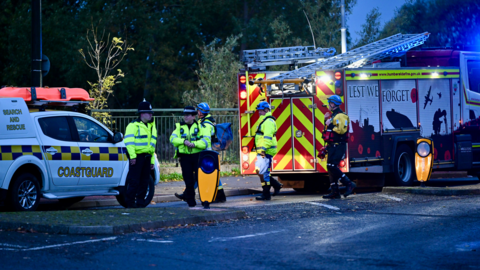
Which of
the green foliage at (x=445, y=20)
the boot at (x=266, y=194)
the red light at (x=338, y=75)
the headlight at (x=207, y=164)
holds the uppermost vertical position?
the green foliage at (x=445, y=20)

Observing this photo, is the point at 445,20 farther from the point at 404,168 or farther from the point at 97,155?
the point at 97,155

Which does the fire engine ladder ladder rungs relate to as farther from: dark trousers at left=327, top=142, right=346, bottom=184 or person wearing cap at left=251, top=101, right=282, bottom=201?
dark trousers at left=327, top=142, right=346, bottom=184

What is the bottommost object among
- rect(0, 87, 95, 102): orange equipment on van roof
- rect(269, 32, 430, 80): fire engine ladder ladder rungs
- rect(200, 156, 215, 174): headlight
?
rect(200, 156, 215, 174): headlight

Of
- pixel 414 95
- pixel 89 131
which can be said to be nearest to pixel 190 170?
pixel 89 131

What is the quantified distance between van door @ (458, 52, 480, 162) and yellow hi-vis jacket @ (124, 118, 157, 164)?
327 inches

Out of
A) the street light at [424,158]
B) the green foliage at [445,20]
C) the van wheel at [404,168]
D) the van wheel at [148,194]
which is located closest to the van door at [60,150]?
the van wheel at [148,194]

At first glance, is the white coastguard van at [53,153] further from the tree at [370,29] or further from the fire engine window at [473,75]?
the tree at [370,29]

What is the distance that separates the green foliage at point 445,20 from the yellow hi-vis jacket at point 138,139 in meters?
39.2

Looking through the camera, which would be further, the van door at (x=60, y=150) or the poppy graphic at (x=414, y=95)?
the poppy graphic at (x=414, y=95)

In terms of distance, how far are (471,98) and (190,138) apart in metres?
7.93

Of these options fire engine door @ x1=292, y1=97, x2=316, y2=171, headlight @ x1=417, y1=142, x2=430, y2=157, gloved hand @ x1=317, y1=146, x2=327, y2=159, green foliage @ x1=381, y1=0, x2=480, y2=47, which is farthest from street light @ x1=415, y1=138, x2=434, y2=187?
green foliage @ x1=381, y1=0, x2=480, y2=47

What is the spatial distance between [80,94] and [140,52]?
24316 millimetres

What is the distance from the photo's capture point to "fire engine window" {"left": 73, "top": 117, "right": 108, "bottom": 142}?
11484mm

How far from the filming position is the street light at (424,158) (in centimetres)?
1458
